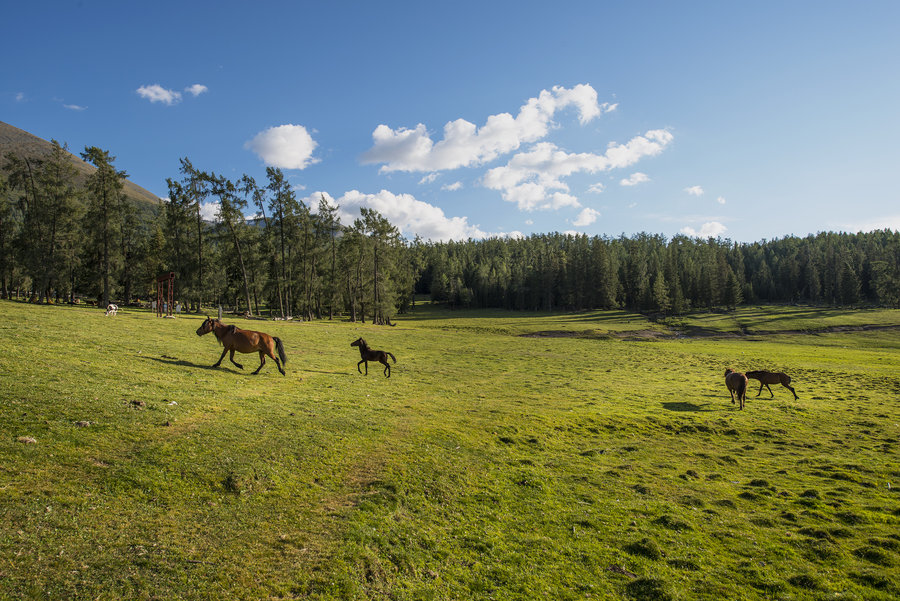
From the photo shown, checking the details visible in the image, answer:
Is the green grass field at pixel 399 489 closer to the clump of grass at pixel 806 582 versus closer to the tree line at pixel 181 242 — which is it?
the clump of grass at pixel 806 582

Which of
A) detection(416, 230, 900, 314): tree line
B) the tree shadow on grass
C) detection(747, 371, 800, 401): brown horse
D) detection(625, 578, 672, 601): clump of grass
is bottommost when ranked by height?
detection(625, 578, 672, 601): clump of grass

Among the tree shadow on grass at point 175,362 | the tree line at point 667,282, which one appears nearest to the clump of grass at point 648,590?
the tree shadow on grass at point 175,362

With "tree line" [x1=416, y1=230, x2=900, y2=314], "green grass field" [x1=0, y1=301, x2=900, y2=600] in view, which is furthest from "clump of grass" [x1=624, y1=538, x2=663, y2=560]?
"tree line" [x1=416, y1=230, x2=900, y2=314]

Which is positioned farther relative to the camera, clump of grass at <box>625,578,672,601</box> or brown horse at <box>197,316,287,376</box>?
brown horse at <box>197,316,287,376</box>

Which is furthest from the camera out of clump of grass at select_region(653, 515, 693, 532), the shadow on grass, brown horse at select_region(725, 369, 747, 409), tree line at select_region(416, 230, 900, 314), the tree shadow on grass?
tree line at select_region(416, 230, 900, 314)

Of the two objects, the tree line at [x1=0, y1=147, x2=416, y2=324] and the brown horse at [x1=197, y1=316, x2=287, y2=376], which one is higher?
the tree line at [x1=0, y1=147, x2=416, y2=324]

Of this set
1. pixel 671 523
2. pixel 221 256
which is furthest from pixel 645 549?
pixel 221 256

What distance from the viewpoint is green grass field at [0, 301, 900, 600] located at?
6523 millimetres

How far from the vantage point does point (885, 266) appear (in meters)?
118

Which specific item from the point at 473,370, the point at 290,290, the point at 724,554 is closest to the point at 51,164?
the point at 290,290

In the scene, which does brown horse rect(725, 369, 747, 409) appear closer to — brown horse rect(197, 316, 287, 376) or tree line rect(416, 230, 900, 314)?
brown horse rect(197, 316, 287, 376)

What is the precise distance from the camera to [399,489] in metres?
9.79

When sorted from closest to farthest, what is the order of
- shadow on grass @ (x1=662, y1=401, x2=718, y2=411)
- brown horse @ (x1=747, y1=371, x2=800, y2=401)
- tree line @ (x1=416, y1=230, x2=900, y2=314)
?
1. shadow on grass @ (x1=662, y1=401, x2=718, y2=411)
2. brown horse @ (x1=747, y1=371, x2=800, y2=401)
3. tree line @ (x1=416, y1=230, x2=900, y2=314)

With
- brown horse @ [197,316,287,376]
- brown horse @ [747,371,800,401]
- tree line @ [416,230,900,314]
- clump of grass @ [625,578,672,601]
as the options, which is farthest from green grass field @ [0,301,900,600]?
tree line @ [416,230,900,314]
